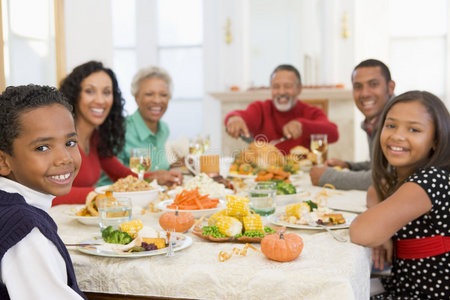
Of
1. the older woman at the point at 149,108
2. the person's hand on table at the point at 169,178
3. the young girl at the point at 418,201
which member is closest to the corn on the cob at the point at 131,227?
the young girl at the point at 418,201

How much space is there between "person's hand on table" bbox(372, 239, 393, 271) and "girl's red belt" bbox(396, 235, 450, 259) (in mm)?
40

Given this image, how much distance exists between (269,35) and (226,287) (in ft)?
17.3

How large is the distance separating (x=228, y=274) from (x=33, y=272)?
1.38ft

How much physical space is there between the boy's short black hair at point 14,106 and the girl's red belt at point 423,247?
1232mm

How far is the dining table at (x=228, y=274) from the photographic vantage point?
3.46 ft

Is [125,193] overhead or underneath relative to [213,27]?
underneath

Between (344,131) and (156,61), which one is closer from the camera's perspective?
(344,131)

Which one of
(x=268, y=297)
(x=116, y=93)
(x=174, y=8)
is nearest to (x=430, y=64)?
(x=174, y=8)

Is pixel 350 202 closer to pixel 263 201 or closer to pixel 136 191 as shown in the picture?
pixel 263 201

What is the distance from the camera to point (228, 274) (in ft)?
3.60

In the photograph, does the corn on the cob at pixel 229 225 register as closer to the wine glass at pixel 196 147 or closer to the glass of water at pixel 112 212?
the glass of water at pixel 112 212

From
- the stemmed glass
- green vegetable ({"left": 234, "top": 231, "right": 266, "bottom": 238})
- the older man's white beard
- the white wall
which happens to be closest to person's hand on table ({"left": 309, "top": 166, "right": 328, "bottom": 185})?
the stemmed glass

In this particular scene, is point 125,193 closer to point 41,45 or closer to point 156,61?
point 41,45

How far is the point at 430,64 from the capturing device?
20.5 ft
